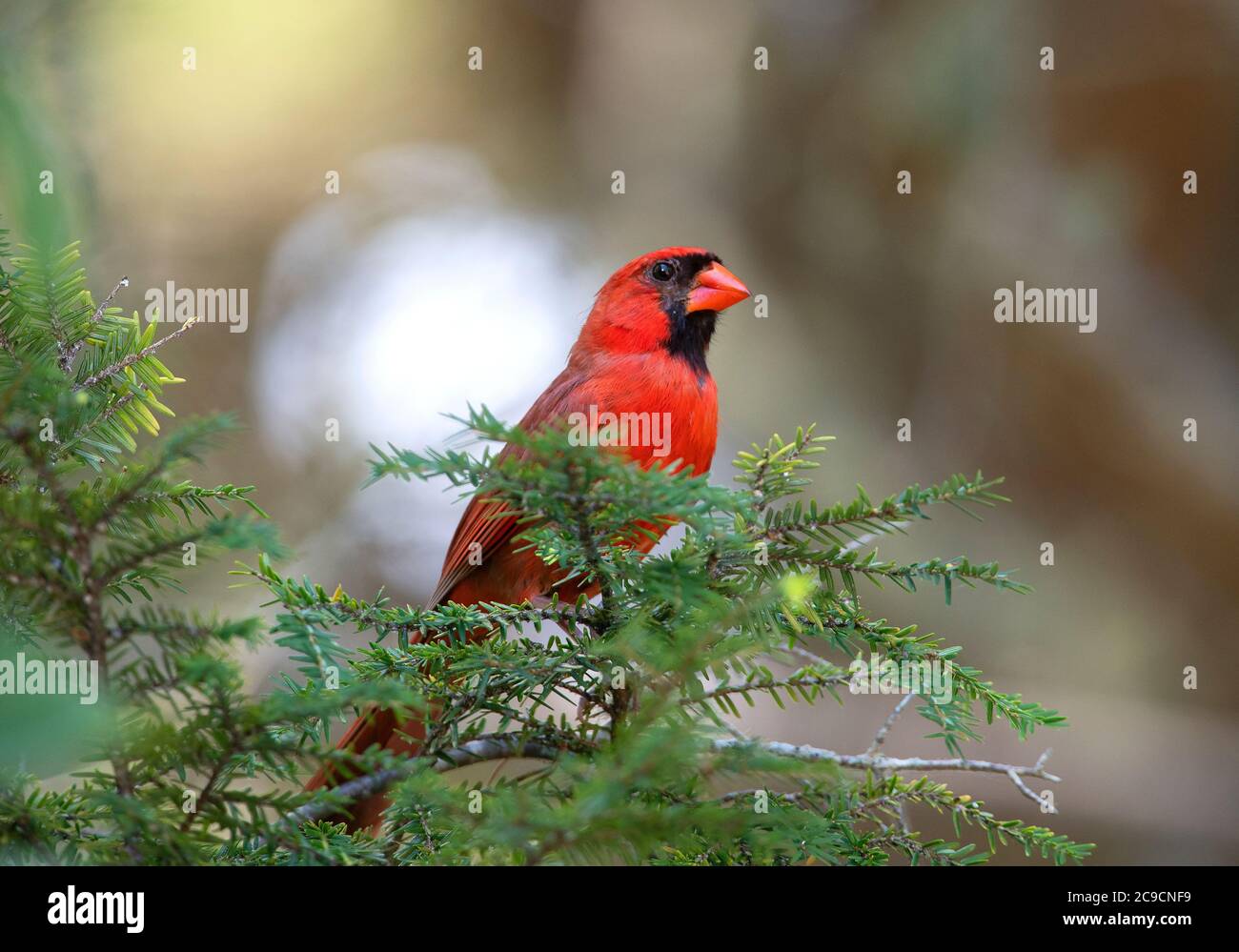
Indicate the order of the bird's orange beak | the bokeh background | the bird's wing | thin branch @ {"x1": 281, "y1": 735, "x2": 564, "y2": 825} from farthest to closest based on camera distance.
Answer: the bokeh background → the bird's orange beak → the bird's wing → thin branch @ {"x1": 281, "y1": 735, "x2": 564, "y2": 825}

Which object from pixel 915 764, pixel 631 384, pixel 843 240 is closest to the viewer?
pixel 915 764

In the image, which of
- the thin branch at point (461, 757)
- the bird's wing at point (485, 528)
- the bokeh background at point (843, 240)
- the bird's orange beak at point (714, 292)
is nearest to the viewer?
the thin branch at point (461, 757)

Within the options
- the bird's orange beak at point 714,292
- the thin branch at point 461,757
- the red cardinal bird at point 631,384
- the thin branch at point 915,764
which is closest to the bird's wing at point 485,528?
the red cardinal bird at point 631,384

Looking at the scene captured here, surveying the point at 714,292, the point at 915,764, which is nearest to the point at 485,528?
the point at 714,292

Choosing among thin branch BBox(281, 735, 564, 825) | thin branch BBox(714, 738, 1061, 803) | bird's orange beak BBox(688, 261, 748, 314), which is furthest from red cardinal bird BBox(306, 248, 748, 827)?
thin branch BBox(714, 738, 1061, 803)

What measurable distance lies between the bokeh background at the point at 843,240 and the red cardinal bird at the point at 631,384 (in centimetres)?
166

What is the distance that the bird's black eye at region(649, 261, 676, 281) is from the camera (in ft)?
9.82

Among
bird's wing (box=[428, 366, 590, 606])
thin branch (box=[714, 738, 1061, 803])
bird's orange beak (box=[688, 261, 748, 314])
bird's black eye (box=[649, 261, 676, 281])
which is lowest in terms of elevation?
thin branch (box=[714, 738, 1061, 803])

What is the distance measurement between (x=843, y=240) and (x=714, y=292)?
2716 mm

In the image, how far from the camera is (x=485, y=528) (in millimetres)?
2465

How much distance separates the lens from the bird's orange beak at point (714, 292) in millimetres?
2922

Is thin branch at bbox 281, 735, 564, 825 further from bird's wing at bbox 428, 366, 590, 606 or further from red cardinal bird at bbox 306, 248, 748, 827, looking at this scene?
bird's wing at bbox 428, 366, 590, 606

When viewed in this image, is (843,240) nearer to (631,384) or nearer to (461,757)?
(631,384)

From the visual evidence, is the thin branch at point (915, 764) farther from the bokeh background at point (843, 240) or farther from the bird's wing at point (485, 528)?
the bokeh background at point (843, 240)
